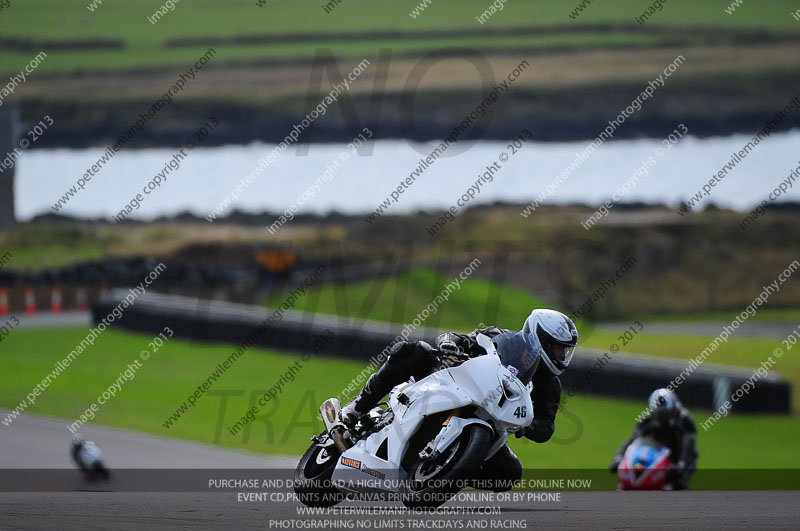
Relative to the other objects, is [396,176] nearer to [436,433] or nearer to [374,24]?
[374,24]

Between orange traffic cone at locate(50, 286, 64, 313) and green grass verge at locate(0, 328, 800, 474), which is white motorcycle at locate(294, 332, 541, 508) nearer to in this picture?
green grass verge at locate(0, 328, 800, 474)

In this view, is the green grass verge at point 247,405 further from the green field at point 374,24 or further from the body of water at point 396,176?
the green field at point 374,24

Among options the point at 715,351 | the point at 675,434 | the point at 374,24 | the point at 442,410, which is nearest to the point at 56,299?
the point at 715,351

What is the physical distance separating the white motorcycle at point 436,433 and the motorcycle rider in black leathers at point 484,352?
82mm

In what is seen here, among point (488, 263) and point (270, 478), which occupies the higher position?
point (488, 263)

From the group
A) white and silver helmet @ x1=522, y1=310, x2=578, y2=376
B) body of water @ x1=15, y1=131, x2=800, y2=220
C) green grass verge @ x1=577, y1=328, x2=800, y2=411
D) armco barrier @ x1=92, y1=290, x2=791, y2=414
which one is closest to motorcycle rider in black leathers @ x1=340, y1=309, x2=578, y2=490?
white and silver helmet @ x1=522, y1=310, x2=578, y2=376

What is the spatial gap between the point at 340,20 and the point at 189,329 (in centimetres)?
2392

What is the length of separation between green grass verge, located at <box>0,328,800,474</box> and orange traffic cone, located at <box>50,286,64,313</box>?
16.5 feet

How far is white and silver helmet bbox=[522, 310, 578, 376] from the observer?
24.2 ft

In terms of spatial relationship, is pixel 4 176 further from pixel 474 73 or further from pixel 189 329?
pixel 474 73

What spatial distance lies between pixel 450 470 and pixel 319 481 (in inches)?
46.1

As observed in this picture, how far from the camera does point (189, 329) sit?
22703mm

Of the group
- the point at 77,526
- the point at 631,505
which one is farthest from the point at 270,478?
the point at 77,526

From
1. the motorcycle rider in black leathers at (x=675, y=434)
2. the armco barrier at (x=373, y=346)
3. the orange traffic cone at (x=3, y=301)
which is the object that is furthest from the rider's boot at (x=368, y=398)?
the orange traffic cone at (x=3, y=301)
